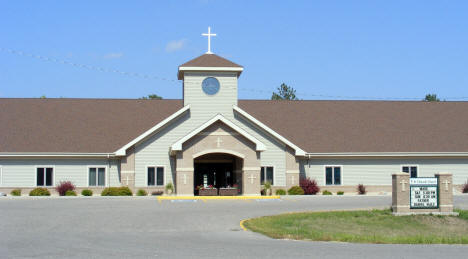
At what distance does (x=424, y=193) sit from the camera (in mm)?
26375

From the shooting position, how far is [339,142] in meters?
41.8

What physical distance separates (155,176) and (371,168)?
46.7ft

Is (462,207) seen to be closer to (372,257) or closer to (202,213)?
(202,213)

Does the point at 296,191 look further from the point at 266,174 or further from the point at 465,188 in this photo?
the point at 465,188

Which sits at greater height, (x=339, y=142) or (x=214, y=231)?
(x=339, y=142)

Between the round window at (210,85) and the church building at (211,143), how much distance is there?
0.21 ft

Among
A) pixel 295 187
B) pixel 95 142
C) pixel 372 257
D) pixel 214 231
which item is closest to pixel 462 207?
pixel 295 187

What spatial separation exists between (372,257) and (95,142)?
2798cm

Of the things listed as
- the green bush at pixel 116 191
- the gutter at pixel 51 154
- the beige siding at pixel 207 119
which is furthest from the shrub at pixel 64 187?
the beige siding at pixel 207 119

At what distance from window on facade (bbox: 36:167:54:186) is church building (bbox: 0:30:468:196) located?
6 cm

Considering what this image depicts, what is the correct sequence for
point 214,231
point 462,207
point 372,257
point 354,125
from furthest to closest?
point 354,125
point 462,207
point 214,231
point 372,257

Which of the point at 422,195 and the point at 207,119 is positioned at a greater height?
Answer: the point at 207,119

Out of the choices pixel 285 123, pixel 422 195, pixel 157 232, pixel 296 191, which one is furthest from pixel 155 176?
pixel 157 232

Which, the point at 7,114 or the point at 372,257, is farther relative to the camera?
the point at 7,114
